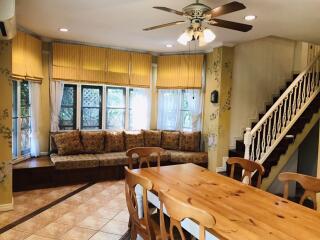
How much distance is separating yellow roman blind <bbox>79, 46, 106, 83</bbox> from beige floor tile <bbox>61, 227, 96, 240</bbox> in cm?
310

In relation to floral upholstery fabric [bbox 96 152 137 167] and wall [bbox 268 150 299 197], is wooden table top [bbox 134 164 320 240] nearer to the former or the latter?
floral upholstery fabric [bbox 96 152 137 167]

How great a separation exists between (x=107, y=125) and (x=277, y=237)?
4648 millimetres

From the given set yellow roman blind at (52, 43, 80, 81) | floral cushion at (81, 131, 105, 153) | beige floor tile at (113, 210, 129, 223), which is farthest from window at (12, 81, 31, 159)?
beige floor tile at (113, 210, 129, 223)

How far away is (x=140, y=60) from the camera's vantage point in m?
5.85

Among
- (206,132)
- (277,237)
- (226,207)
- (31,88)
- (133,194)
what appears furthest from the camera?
(206,132)

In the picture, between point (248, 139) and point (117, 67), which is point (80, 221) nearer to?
point (248, 139)

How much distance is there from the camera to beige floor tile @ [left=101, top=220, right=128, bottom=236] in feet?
9.94

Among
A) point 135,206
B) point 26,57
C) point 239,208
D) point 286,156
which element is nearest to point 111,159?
point 26,57

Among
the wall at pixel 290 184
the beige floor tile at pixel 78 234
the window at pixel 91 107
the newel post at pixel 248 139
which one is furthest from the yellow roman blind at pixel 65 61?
the wall at pixel 290 184

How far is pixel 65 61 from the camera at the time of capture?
16.7ft

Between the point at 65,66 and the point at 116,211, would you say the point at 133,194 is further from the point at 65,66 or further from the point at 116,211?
the point at 65,66

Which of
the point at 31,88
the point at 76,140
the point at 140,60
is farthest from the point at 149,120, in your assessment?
the point at 31,88

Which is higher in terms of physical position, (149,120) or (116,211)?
(149,120)

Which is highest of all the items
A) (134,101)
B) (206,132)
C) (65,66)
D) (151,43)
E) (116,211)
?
(151,43)
